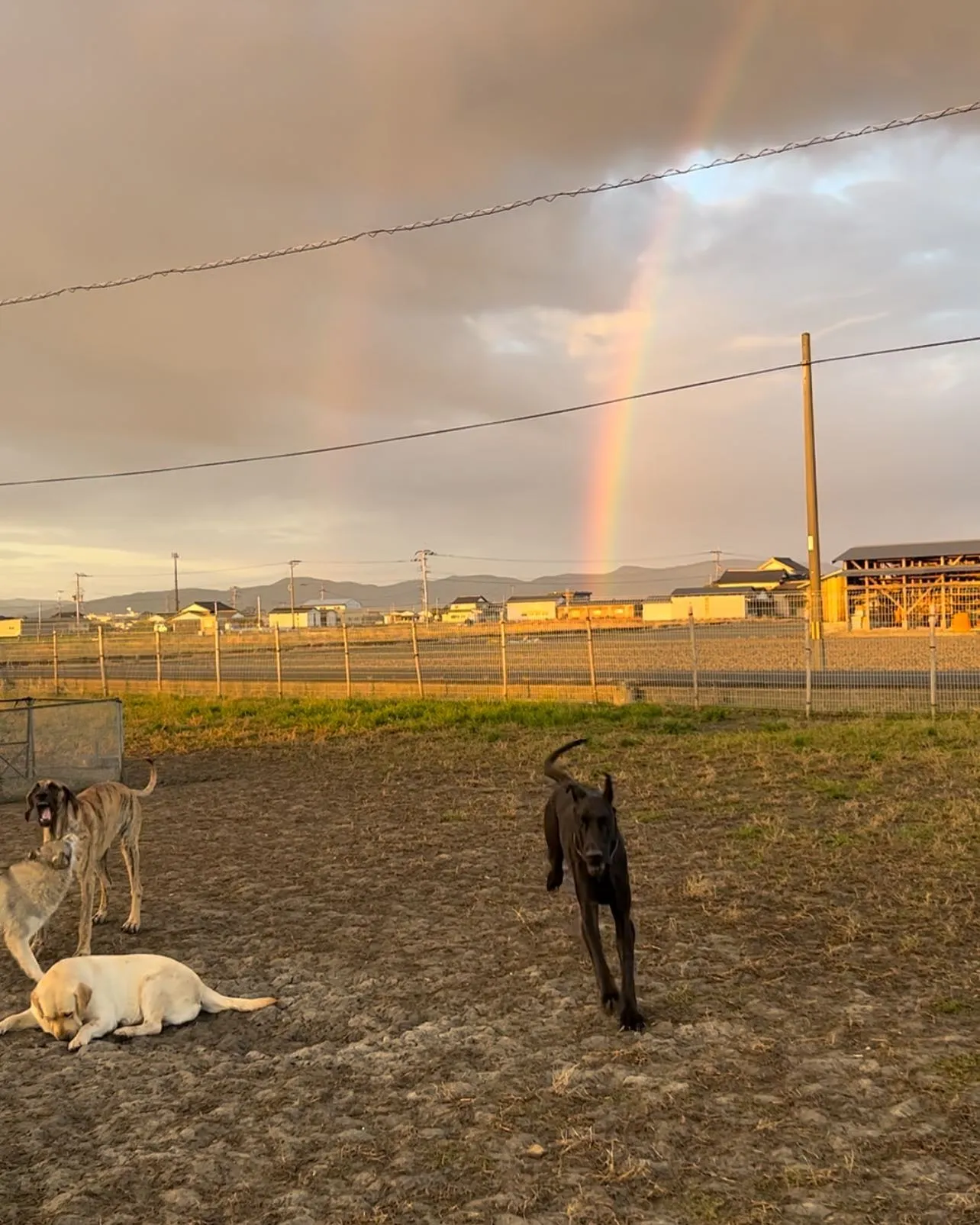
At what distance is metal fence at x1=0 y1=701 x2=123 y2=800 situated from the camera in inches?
488

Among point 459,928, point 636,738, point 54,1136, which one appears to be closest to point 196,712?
point 636,738

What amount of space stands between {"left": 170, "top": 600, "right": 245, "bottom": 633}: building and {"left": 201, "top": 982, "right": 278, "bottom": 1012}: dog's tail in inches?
1873

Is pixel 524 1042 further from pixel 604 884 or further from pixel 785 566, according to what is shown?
pixel 785 566

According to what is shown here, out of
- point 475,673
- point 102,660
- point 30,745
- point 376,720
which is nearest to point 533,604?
point 475,673

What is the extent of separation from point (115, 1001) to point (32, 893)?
3.86ft

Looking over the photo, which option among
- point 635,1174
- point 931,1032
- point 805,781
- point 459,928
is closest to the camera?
point 635,1174

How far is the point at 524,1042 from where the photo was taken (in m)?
4.45

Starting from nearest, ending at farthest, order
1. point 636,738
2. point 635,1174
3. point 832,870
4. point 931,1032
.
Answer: point 635,1174 < point 931,1032 < point 832,870 < point 636,738

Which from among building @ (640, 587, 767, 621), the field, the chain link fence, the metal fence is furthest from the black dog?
building @ (640, 587, 767, 621)

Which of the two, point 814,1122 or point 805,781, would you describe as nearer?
point 814,1122

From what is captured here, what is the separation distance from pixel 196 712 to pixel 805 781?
14.0 m

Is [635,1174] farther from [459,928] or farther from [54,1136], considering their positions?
[459,928]

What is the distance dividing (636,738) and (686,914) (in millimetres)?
8554

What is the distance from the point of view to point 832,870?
23.8 feet
